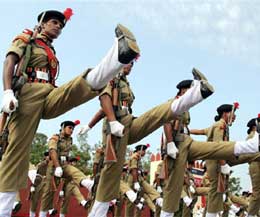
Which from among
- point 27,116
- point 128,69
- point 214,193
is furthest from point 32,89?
point 214,193

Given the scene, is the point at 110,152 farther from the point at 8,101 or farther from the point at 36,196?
the point at 36,196

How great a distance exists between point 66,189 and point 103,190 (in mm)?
6148

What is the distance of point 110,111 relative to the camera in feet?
18.2

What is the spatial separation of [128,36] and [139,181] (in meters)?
8.27

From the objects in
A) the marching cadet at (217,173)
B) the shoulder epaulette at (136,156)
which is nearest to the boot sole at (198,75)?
the marching cadet at (217,173)

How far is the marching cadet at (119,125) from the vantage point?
5.02m

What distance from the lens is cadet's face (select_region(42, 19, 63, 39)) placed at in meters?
4.90

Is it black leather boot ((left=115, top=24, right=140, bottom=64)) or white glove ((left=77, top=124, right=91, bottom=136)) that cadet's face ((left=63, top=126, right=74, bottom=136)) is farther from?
black leather boot ((left=115, top=24, right=140, bottom=64))

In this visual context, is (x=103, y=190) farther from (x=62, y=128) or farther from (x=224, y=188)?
(x=62, y=128)

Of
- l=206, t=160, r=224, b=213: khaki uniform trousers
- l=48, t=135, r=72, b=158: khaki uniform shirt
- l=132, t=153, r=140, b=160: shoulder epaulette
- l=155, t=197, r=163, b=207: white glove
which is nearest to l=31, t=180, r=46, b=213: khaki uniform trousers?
l=48, t=135, r=72, b=158: khaki uniform shirt

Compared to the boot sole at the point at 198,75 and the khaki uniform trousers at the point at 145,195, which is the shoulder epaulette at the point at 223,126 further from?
the khaki uniform trousers at the point at 145,195

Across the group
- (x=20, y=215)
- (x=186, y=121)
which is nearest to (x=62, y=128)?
(x=186, y=121)

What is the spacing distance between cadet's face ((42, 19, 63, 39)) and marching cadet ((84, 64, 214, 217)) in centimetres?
109

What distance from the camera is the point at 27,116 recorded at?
423 centimetres
